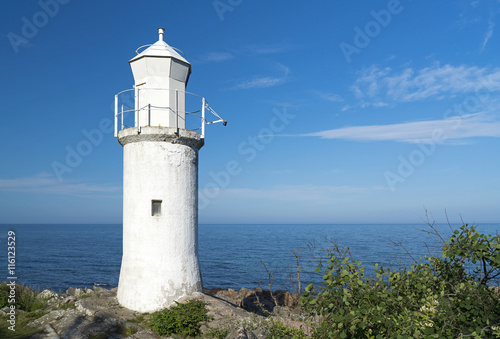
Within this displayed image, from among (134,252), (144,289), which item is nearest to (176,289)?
(144,289)

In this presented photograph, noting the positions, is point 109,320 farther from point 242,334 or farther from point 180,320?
point 242,334

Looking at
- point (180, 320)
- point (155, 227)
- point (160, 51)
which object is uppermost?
point (160, 51)

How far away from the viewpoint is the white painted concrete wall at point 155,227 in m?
10.7

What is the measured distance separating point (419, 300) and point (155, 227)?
304 inches

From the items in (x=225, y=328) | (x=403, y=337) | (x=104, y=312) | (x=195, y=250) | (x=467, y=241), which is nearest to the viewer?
(x=403, y=337)

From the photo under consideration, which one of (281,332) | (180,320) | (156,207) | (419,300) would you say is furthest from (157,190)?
(419,300)

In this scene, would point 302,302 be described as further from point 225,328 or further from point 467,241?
point 225,328

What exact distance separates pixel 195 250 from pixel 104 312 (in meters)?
3.17

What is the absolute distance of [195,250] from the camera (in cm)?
1158

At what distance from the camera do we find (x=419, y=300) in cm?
534

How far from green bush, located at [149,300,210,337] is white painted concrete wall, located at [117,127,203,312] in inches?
37.0

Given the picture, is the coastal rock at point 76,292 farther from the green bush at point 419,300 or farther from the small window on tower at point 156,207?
the green bush at point 419,300

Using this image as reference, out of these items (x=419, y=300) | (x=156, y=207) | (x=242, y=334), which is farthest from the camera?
(x=156, y=207)

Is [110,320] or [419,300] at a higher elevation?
[419,300]
